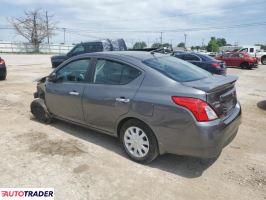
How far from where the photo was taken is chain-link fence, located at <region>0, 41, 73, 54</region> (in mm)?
45375

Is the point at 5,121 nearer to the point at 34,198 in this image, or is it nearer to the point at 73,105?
the point at 73,105

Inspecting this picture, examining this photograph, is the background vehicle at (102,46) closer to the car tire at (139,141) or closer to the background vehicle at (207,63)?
the background vehicle at (207,63)

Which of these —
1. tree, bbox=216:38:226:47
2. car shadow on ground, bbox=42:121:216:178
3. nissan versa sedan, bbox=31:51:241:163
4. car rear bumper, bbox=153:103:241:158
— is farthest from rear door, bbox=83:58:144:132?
tree, bbox=216:38:226:47

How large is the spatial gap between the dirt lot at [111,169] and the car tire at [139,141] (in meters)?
0.15

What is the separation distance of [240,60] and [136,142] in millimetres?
21533

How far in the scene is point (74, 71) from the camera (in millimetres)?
5156

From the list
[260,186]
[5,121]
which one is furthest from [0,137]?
[260,186]

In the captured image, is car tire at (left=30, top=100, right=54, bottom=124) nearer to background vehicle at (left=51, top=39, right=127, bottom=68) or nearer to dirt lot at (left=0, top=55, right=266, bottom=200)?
dirt lot at (left=0, top=55, right=266, bottom=200)

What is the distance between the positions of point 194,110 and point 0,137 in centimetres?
357

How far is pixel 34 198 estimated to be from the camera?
3.34 metres

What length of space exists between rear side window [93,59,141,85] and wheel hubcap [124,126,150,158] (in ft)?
2.42

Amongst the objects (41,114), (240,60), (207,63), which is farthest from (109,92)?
(240,60)

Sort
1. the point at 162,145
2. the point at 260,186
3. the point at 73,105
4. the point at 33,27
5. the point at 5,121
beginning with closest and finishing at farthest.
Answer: the point at 260,186 → the point at 162,145 → the point at 73,105 → the point at 5,121 → the point at 33,27

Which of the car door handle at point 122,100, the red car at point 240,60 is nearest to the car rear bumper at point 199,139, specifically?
the car door handle at point 122,100
